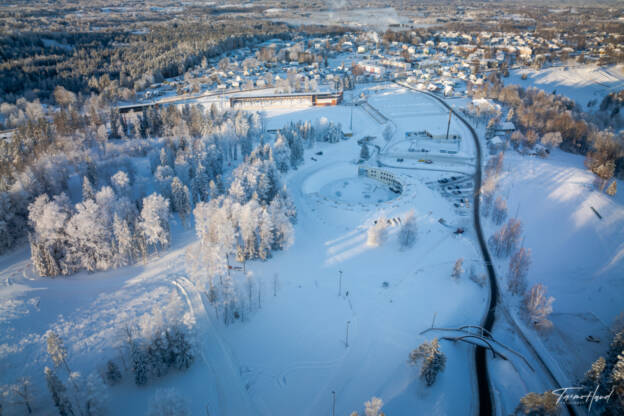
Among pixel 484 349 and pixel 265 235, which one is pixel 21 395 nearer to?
pixel 265 235

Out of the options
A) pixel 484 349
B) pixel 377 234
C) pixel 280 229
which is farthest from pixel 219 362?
pixel 377 234

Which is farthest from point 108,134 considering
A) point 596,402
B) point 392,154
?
point 596,402

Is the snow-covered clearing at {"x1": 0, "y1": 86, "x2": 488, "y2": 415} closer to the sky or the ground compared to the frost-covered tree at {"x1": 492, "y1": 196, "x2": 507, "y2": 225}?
closer to the ground

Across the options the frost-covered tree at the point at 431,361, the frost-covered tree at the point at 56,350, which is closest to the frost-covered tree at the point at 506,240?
the frost-covered tree at the point at 431,361

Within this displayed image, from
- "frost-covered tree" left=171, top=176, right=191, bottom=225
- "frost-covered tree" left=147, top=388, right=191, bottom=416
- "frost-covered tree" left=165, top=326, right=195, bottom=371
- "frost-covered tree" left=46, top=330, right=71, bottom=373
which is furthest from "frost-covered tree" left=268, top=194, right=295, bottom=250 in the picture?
"frost-covered tree" left=46, top=330, right=71, bottom=373

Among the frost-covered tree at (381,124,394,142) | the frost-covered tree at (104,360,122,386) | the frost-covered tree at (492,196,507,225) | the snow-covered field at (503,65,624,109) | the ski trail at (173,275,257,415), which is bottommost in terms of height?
the ski trail at (173,275,257,415)

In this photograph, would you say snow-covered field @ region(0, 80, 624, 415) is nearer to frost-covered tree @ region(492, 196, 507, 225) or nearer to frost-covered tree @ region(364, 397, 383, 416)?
frost-covered tree @ region(492, 196, 507, 225)
